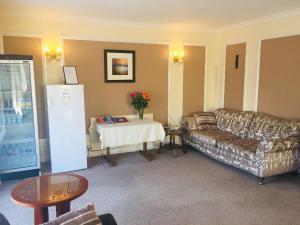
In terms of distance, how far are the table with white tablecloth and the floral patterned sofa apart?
0.88 m

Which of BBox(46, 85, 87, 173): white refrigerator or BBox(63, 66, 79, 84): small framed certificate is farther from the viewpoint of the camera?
BBox(63, 66, 79, 84): small framed certificate

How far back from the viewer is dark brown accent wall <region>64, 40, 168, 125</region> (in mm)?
4633

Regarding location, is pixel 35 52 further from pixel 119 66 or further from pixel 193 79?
pixel 193 79

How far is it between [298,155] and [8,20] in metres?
4.91

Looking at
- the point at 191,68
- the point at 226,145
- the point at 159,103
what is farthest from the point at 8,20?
the point at 226,145

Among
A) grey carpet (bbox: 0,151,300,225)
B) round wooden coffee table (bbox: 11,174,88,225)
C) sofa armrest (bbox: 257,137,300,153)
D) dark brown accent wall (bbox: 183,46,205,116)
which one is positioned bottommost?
grey carpet (bbox: 0,151,300,225)

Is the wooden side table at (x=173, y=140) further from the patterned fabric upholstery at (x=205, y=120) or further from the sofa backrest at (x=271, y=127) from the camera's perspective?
the sofa backrest at (x=271, y=127)

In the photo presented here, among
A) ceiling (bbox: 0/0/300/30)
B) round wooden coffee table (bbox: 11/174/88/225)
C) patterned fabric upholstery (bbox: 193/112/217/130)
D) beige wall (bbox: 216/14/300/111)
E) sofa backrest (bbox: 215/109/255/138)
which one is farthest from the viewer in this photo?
patterned fabric upholstery (bbox: 193/112/217/130)

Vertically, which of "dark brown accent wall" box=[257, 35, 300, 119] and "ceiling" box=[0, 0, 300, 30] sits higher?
"ceiling" box=[0, 0, 300, 30]

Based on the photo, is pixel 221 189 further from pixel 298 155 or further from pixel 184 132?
pixel 184 132

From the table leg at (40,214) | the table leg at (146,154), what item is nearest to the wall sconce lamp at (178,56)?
the table leg at (146,154)

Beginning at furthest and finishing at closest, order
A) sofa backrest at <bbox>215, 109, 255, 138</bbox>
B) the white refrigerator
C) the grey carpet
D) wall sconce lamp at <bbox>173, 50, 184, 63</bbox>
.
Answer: wall sconce lamp at <bbox>173, 50, 184, 63</bbox> → sofa backrest at <bbox>215, 109, 255, 138</bbox> → the white refrigerator → the grey carpet

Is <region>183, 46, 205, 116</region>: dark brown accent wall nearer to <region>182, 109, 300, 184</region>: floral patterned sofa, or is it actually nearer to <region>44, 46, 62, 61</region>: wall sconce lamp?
<region>182, 109, 300, 184</region>: floral patterned sofa

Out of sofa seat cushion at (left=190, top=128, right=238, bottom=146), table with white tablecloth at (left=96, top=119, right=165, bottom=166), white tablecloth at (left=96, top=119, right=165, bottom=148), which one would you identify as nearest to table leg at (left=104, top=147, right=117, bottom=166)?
table with white tablecloth at (left=96, top=119, right=165, bottom=166)
